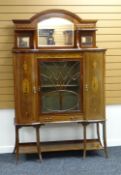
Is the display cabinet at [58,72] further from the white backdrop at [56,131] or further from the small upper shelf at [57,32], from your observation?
the white backdrop at [56,131]

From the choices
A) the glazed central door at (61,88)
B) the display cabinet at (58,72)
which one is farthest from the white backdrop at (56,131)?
the glazed central door at (61,88)

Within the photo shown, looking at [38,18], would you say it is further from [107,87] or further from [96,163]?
[96,163]

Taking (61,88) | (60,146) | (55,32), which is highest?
(55,32)

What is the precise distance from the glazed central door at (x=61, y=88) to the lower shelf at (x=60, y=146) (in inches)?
19.7

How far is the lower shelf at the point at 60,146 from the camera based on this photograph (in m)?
4.20

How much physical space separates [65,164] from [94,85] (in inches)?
41.0

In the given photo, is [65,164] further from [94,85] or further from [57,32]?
[57,32]

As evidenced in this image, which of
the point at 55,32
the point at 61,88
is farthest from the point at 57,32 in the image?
the point at 61,88

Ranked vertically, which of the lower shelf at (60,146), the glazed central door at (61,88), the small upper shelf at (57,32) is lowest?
the lower shelf at (60,146)

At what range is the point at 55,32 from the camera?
4.26 m

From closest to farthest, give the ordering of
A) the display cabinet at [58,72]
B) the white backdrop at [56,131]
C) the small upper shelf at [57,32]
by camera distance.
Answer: the display cabinet at [58,72] < the small upper shelf at [57,32] < the white backdrop at [56,131]

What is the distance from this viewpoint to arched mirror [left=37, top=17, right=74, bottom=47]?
4223 millimetres

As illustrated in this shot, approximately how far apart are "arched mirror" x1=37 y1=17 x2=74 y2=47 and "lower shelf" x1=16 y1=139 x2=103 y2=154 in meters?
1.32

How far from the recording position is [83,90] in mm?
4086
